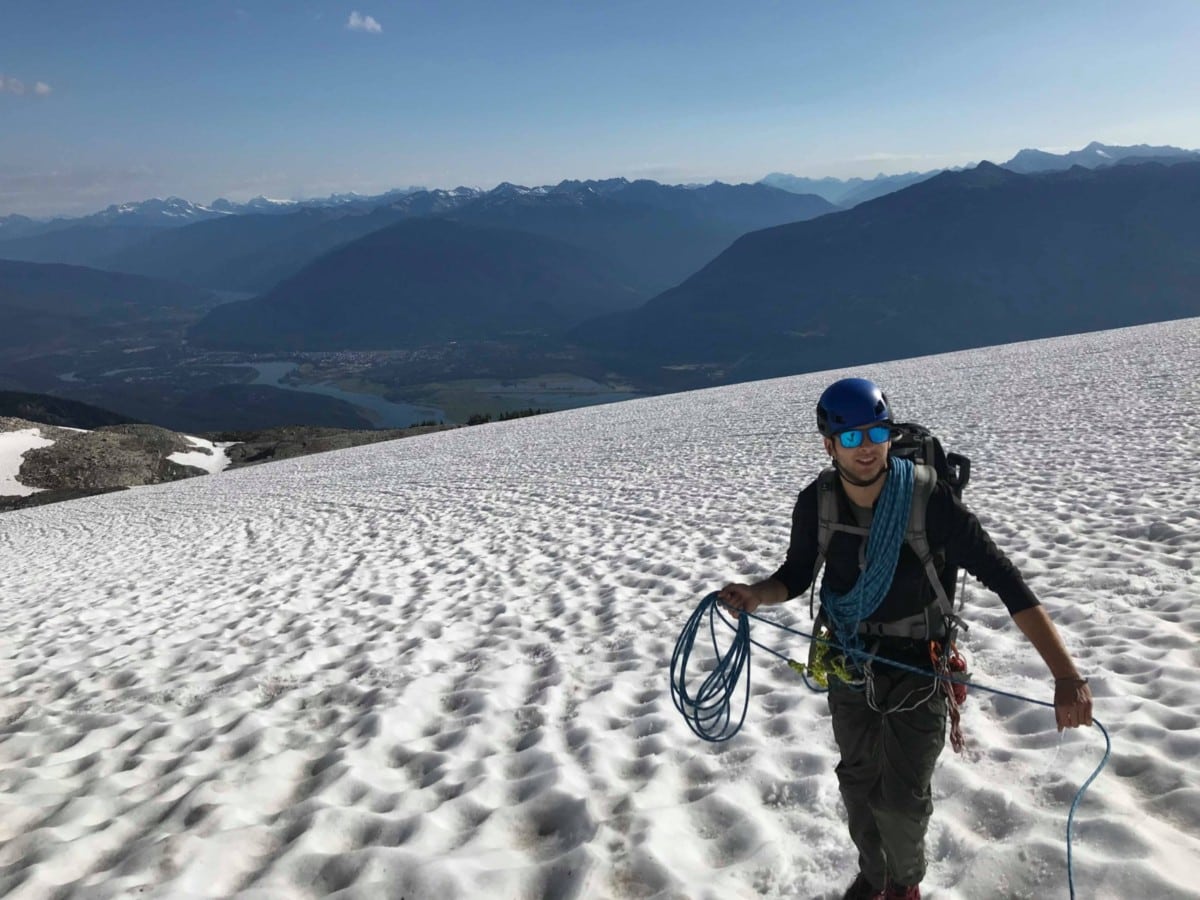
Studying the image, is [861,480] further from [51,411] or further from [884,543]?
[51,411]

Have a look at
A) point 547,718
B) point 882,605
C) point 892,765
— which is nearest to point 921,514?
point 882,605

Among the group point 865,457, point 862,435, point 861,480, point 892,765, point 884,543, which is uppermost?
point 862,435

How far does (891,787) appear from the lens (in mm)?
3459

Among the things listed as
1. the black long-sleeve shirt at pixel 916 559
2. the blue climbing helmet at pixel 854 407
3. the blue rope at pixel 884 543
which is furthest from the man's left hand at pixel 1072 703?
the blue climbing helmet at pixel 854 407

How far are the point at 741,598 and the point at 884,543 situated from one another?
2.68 ft

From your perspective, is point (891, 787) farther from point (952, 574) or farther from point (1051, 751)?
point (1051, 751)

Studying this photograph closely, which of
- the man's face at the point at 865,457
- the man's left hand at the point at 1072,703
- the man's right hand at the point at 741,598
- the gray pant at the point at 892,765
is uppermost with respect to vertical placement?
the man's face at the point at 865,457

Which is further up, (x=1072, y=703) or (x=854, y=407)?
→ (x=854, y=407)

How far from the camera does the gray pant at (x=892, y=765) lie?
3.44 metres

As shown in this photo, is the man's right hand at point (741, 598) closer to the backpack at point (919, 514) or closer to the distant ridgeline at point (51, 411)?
the backpack at point (919, 514)

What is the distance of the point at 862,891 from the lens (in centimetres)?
380

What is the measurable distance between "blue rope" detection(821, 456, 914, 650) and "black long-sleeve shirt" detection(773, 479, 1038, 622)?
0.25ft

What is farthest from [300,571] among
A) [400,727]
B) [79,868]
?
[79,868]

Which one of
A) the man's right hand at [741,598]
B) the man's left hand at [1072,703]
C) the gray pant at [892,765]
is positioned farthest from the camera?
the man's right hand at [741,598]
